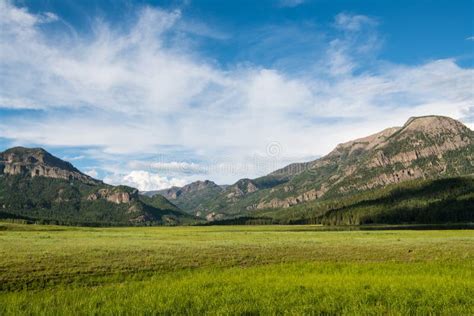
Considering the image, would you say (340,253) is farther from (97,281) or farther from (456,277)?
(97,281)

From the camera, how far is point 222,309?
14.8 meters

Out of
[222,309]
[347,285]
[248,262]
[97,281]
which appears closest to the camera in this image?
[222,309]

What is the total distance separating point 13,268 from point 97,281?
6560 millimetres

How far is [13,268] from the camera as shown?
25.9 metres

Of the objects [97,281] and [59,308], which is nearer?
[59,308]

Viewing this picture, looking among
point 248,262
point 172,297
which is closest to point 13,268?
point 172,297

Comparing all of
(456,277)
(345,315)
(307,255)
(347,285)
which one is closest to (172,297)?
(345,315)

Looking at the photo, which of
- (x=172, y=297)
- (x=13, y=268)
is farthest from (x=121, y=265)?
(x=172, y=297)

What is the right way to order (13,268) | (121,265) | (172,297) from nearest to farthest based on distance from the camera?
(172,297), (13,268), (121,265)

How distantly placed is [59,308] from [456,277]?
21345 mm

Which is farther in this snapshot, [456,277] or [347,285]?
[456,277]

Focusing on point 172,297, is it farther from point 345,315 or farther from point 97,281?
point 97,281

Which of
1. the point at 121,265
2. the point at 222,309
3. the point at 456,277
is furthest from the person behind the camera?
the point at 121,265

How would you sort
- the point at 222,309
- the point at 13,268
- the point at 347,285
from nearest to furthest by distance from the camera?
1. the point at 222,309
2. the point at 347,285
3. the point at 13,268
